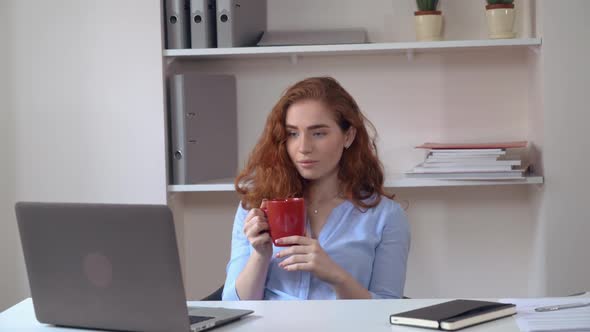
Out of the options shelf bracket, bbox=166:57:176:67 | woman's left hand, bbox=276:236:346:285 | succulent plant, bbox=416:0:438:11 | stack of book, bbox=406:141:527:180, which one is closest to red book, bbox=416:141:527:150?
stack of book, bbox=406:141:527:180

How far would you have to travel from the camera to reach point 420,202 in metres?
3.25

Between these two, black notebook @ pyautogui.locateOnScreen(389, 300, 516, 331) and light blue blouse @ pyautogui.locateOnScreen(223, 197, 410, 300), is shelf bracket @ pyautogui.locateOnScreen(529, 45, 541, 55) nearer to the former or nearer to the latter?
light blue blouse @ pyautogui.locateOnScreen(223, 197, 410, 300)

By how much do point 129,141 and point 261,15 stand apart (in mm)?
654

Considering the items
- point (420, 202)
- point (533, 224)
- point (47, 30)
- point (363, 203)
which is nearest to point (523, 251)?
point (533, 224)

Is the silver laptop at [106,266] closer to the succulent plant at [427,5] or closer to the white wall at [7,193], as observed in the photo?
the white wall at [7,193]

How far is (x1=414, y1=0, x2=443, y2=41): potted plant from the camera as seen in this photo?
2.98 m

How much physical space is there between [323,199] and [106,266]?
94 centimetres

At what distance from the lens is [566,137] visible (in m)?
2.85

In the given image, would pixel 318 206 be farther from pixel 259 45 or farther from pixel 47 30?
pixel 47 30

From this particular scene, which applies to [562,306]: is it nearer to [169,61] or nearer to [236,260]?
[236,260]

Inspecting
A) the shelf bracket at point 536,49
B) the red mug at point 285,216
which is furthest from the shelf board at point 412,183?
the red mug at point 285,216

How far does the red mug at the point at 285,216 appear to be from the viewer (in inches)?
69.3

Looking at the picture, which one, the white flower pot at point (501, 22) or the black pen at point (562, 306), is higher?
the white flower pot at point (501, 22)

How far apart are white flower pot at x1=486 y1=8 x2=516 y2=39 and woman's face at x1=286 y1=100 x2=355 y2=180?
→ 89 cm
